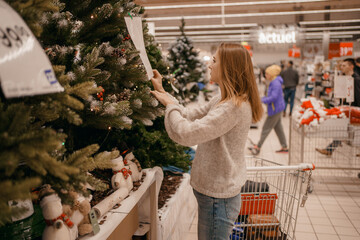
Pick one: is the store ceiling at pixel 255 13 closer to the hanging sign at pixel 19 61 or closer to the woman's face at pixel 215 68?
the woman's face at pixel 215 68

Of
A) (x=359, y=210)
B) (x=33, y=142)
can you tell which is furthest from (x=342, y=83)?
(x=33, y=142)

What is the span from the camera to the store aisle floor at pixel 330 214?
10.1 ft

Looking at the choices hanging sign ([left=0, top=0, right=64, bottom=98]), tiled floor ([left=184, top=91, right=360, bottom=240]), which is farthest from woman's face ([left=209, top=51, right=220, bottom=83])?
tiled floor ([left=184, top=91, right=360, bottom=240])

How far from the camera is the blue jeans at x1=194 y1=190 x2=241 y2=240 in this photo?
157 cm

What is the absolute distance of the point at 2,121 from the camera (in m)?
0.78

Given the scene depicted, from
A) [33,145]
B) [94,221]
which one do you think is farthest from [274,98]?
[33,145]

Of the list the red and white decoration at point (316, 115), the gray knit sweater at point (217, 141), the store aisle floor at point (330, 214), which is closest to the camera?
the gray knit sweater at point (217, 141)

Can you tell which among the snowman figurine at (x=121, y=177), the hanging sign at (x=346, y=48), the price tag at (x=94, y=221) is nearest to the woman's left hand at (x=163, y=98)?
the snowman figurine at (x=121, y=177)

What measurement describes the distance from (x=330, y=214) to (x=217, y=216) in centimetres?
255

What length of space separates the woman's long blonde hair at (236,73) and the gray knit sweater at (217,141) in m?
0.07

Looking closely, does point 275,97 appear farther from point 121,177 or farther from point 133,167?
point 121,177

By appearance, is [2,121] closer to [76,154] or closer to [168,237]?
[76,154]

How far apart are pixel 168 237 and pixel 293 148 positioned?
3.09 metres

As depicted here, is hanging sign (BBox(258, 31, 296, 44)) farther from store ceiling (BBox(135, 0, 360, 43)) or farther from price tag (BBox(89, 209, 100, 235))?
price tag (BBox(89, 209, 100, 235))
